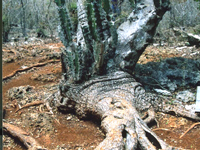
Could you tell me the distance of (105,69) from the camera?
394 centimetres

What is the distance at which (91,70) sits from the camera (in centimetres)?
381

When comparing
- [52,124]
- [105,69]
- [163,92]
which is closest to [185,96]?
[163,92]

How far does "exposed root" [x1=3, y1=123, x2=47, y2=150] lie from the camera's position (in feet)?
8.71

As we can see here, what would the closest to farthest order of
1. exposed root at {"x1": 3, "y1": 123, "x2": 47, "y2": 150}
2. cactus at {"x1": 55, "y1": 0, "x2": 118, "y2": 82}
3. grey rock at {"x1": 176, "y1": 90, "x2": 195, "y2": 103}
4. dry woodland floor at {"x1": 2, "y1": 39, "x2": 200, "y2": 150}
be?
exposed root at {"x1": 3, "y1": 123, "x2": 47, "y2": 150}, dry woodland floor at {"x1": 2, "y1": 39, "x2": 200, "y2": 150}, cactus at {"x1": 55, "y1": 0, "x2": 118, "y2": 82}, grey rock at {"x1": 176, "y1": 90, "x2": 195, "y2": 103}

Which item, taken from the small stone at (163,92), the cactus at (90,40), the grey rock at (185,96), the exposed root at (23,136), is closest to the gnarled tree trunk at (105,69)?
the cactus at (90,40)

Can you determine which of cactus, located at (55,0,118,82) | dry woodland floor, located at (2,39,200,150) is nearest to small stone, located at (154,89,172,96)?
dry woodland floor, located at (2,39,200,150)

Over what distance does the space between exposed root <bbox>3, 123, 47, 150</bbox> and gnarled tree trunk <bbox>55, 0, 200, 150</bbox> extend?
85 centimetres

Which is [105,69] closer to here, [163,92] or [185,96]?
[163,92]

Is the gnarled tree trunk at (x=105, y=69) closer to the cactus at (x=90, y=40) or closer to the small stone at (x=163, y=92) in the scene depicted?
the cactus at (x=90, y=40)

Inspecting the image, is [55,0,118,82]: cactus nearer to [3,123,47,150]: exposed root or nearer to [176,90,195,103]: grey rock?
[3,123,47,150]: exposed root

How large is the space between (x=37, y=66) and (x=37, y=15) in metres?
9.21

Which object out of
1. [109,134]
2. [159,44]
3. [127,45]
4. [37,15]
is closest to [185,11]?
[159,44]

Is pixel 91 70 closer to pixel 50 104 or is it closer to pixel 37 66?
pixel 50 104

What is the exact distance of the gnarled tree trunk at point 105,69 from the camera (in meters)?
3.23
